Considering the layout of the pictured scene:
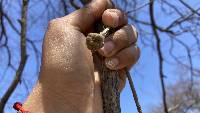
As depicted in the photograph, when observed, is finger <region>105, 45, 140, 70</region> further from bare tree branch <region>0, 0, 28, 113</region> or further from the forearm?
bare tree branch <region>0, 0, 28, 113</region>

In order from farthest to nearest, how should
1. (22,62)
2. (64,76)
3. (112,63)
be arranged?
1. (22,62)
2. (64,76)
3. (112,63)

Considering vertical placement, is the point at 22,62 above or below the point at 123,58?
above

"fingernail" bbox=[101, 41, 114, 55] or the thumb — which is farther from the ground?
the thumb

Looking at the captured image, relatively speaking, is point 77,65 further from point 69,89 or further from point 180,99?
point 180,99

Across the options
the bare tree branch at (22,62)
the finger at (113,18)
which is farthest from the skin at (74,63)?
the bare tree branch at (22,62)

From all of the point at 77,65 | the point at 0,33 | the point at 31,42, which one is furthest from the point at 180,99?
the point at 77,65

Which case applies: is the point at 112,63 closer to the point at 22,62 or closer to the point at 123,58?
the point at 123,58

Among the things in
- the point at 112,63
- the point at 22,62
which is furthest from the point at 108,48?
the point at 22,62

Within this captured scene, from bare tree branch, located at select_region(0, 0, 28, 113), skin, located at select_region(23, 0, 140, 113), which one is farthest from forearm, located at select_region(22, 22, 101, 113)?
bare tree branch, located at select_region(0, 0, 28, 113)
